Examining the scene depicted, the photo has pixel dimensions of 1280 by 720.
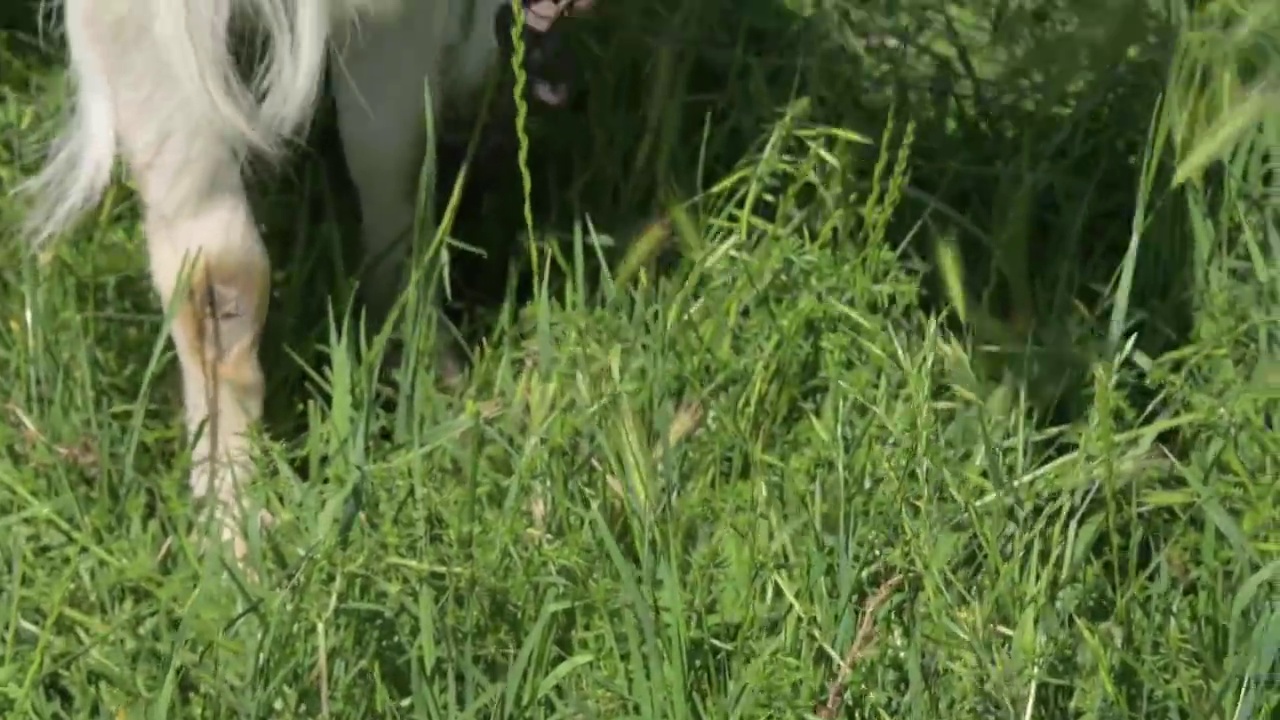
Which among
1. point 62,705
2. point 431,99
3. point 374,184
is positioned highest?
point 431,99

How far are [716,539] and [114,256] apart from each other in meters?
0.78

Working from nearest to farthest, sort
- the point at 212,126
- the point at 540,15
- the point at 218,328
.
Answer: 1. the point at 212,126
2. the point at 218,328
3. the point at 540,15

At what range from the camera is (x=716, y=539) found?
1.53 metres

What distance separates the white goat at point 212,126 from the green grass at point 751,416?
0.18 ft

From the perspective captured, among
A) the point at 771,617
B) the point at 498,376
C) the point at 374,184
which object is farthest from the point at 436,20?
the point at 771,617

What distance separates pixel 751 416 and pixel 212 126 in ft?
1.91

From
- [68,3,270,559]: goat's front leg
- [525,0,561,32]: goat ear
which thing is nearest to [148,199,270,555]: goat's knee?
[68,3,270,559]: goat's front leg

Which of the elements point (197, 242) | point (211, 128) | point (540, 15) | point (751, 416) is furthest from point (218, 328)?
point (540, 15)

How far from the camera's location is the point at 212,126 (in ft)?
4.92

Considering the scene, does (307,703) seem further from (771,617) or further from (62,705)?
(771,617)

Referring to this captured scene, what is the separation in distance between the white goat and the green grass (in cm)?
6

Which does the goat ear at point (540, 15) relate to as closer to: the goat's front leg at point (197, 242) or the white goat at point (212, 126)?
the white goat at point (212, 126)

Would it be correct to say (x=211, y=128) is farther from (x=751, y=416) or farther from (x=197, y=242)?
(x=751, y=416)

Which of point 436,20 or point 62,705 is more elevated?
point 436,20
